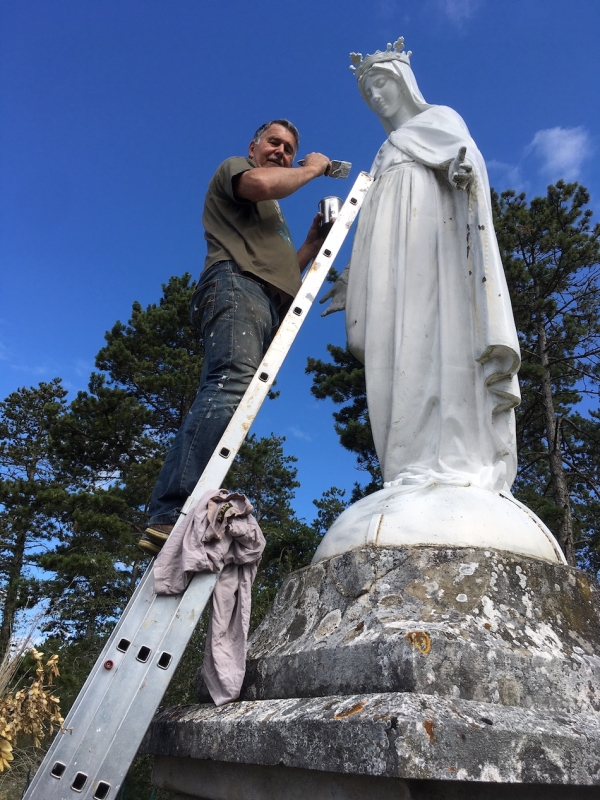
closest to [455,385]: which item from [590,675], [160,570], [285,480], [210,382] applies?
[210,382]

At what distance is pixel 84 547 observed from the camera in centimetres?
1421

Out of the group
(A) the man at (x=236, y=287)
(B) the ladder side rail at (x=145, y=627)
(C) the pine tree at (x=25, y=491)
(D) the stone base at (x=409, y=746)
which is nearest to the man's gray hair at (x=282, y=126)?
(A) the man at (x=236, y=287)

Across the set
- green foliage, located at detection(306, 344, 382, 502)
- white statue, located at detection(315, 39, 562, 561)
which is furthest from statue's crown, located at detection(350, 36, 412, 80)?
green foliage, located at detection(306, 344, 382, 502)

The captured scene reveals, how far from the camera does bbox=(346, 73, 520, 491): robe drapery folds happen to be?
2.53m

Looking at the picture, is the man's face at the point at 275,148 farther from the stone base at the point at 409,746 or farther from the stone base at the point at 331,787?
the stone base at the point at 331,787

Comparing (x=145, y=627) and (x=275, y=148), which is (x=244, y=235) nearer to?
(x=275, y=148)

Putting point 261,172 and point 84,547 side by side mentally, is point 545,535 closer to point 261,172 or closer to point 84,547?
point 261,172

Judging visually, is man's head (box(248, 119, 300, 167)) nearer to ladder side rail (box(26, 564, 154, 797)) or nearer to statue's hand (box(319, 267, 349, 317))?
statue's hand (box(319, 267, 349, 317))

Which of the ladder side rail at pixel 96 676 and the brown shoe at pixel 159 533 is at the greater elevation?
the brown shoe at pixel 159 533

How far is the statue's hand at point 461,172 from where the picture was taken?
275 centimetres

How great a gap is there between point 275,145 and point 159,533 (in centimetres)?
213

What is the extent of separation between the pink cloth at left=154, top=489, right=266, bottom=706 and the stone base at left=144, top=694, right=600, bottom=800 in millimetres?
307

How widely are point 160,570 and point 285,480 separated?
55.4 ft

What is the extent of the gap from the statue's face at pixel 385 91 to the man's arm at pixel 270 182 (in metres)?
1.04
